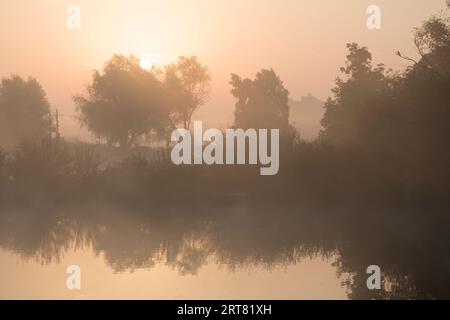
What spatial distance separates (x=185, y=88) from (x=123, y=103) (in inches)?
286

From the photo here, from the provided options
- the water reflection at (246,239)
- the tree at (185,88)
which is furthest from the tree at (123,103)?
the water reflection at (246,239)

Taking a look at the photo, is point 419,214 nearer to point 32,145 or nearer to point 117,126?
point 32,145

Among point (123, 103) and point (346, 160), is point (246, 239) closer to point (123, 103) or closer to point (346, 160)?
point (346, 160)

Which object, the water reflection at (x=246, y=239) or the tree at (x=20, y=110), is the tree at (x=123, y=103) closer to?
the tree at (x=20, y=110)

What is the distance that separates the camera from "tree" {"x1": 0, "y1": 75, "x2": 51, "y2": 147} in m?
76.3

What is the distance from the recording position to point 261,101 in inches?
2537

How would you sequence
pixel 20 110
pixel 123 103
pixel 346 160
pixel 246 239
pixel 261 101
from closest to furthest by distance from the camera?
pixel 246 239
pixel 346 160
pixel 261 101
pixel 123 103
pixel 20 110

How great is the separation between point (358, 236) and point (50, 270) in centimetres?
1033

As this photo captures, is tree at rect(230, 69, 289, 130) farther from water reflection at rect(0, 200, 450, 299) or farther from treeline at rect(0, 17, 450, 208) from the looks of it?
water reflection at rect(0, 200, 450, 299)

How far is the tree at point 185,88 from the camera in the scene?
7044 centimetres

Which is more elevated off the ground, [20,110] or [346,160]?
[20,110]

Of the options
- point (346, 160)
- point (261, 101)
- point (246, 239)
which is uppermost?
point (261, 101)

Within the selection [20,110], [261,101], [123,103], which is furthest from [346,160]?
[20,110]

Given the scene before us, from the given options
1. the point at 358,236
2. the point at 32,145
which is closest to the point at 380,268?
the point at 358,236
